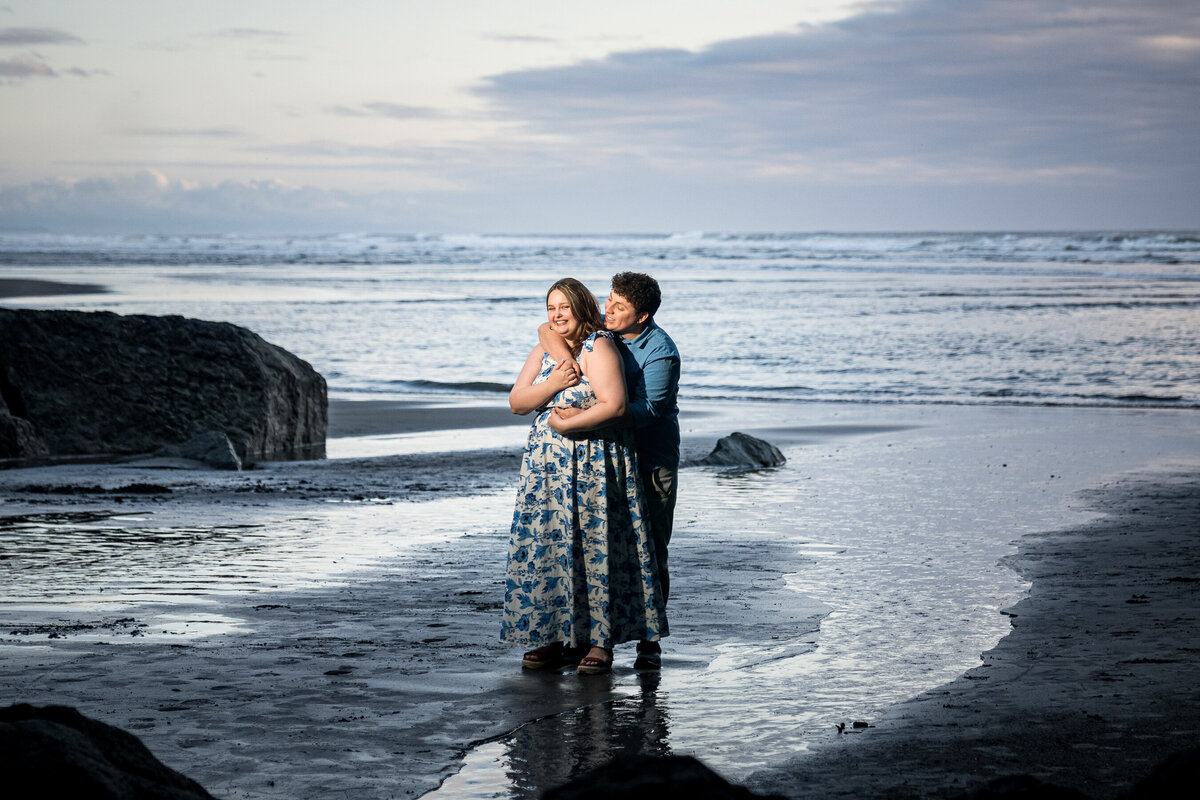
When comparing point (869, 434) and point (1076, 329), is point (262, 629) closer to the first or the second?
point (869, 434)

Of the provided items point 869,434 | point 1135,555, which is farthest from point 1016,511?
point 869,434

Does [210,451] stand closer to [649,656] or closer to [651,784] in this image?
[649,656]

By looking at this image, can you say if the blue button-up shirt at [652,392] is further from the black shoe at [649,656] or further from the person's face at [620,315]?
the black shoe at [649,656]

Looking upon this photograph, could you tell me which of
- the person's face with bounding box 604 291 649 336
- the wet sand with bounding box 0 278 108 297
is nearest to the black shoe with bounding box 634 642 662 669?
the person's face with bounding box 604 291 649 336

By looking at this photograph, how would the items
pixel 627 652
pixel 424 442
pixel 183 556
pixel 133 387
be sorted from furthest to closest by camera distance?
pixel 424 442 < pixel 133 387 < pixel 183 556 < pixel 627 652

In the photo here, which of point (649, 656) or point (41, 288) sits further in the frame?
point (41, 288)

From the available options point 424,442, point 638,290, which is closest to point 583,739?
point 638,290

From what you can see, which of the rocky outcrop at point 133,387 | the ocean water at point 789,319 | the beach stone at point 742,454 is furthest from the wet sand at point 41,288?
the beach stone at point 742,454

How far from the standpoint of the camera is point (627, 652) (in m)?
5.86

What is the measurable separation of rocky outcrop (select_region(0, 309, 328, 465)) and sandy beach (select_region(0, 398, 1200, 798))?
93 centimetres

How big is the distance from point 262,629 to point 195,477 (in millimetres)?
4758

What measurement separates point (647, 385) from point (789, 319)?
77.3 feet

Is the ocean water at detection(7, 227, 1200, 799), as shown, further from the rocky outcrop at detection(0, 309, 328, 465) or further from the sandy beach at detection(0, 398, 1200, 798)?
the rocky outcrop at detection(0, 309, 328, 465)

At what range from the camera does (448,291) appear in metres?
41.3
